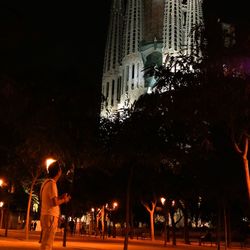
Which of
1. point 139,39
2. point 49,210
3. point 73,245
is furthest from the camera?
point 139,39

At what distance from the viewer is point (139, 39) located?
117 m

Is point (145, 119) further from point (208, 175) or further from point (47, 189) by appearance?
point (47, 189)

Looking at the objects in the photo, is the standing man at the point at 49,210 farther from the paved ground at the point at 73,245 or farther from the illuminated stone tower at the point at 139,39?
the illuminated stone tower at the point at 139,39

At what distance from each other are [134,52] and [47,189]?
108 m

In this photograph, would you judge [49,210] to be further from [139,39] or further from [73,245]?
[139,39]

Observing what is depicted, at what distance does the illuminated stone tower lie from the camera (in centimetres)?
10925

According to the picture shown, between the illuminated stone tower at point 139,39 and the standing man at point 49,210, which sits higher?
the illuminated stone tower at point 139,39

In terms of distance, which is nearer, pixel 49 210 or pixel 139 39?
pixel 49 210

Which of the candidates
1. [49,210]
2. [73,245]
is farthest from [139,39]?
[49,210]

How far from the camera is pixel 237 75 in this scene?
1527cm

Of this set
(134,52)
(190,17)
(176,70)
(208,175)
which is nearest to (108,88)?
(134,52)

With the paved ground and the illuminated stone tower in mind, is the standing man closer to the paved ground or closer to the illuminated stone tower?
the paved ground

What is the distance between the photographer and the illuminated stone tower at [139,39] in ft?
358

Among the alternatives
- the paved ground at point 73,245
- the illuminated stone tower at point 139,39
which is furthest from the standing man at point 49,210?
the illuminated stone tower at point 139,39
